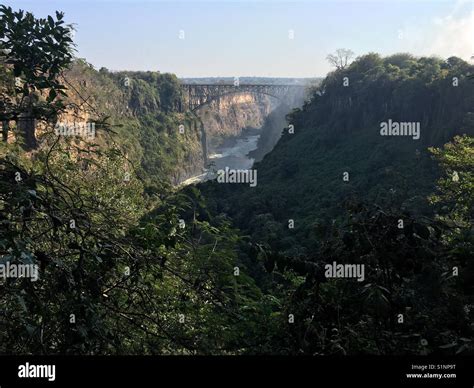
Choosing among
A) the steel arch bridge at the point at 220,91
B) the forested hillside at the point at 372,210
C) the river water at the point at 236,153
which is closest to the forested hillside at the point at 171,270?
the forested hillside at the point at 372,210

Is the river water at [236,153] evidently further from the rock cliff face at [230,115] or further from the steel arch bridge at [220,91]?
the steel arch bridge at [220,91]

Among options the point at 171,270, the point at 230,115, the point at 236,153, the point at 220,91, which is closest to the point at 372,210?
the point at 171,270

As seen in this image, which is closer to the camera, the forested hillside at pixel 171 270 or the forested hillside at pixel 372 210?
the forested hillside at pixel 171 270

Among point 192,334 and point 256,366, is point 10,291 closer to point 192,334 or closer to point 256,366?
point 256,366

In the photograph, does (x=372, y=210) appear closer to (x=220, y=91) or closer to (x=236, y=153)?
(x=220, y=91)

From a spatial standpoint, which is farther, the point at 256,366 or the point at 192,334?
the point at 192,334

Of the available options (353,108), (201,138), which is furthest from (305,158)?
(201,138)

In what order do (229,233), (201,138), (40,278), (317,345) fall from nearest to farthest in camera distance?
1. (40,278)
2. (317,345)
3. (229,233)
4. (201,138)
